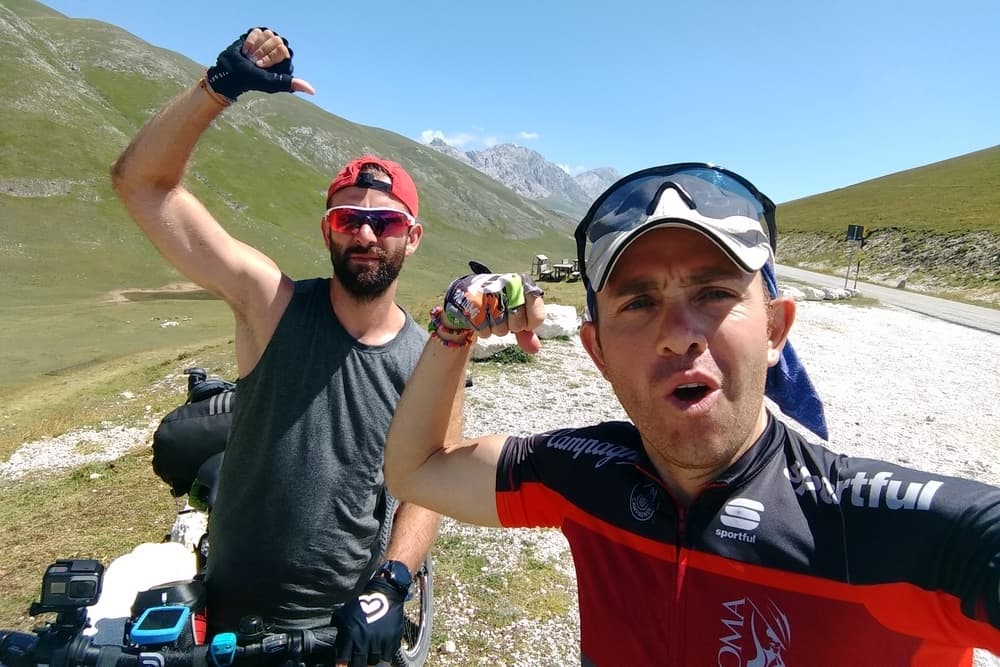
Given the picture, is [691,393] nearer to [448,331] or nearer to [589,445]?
[589,445]

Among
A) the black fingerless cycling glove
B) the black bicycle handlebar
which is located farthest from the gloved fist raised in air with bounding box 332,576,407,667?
the black fingerless cycling glove

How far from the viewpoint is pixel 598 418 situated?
8.70 m

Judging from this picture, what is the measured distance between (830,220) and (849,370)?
70.4 m

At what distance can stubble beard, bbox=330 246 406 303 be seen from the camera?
3006mm

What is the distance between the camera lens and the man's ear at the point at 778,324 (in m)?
1.73

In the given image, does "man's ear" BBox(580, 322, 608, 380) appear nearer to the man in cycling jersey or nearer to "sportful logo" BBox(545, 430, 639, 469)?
the man in cycling jersey

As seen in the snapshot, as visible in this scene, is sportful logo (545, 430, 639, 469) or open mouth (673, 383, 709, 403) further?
sportful logo (545, 430, 639, 469)

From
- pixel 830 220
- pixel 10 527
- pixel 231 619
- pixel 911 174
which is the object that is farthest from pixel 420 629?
pixel 911 174

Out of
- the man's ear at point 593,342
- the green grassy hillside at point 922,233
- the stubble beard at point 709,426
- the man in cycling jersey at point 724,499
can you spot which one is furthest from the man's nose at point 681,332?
the green grassy hillside at point 922,233

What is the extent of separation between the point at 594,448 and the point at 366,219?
1894 mm

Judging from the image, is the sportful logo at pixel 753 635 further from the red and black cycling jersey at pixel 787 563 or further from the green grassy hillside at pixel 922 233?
the green grassy hillside at pixel 922 233

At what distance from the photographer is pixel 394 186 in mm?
3225

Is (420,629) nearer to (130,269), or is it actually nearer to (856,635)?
(856,635)

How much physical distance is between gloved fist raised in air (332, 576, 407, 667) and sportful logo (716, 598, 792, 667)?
45.0 inches
